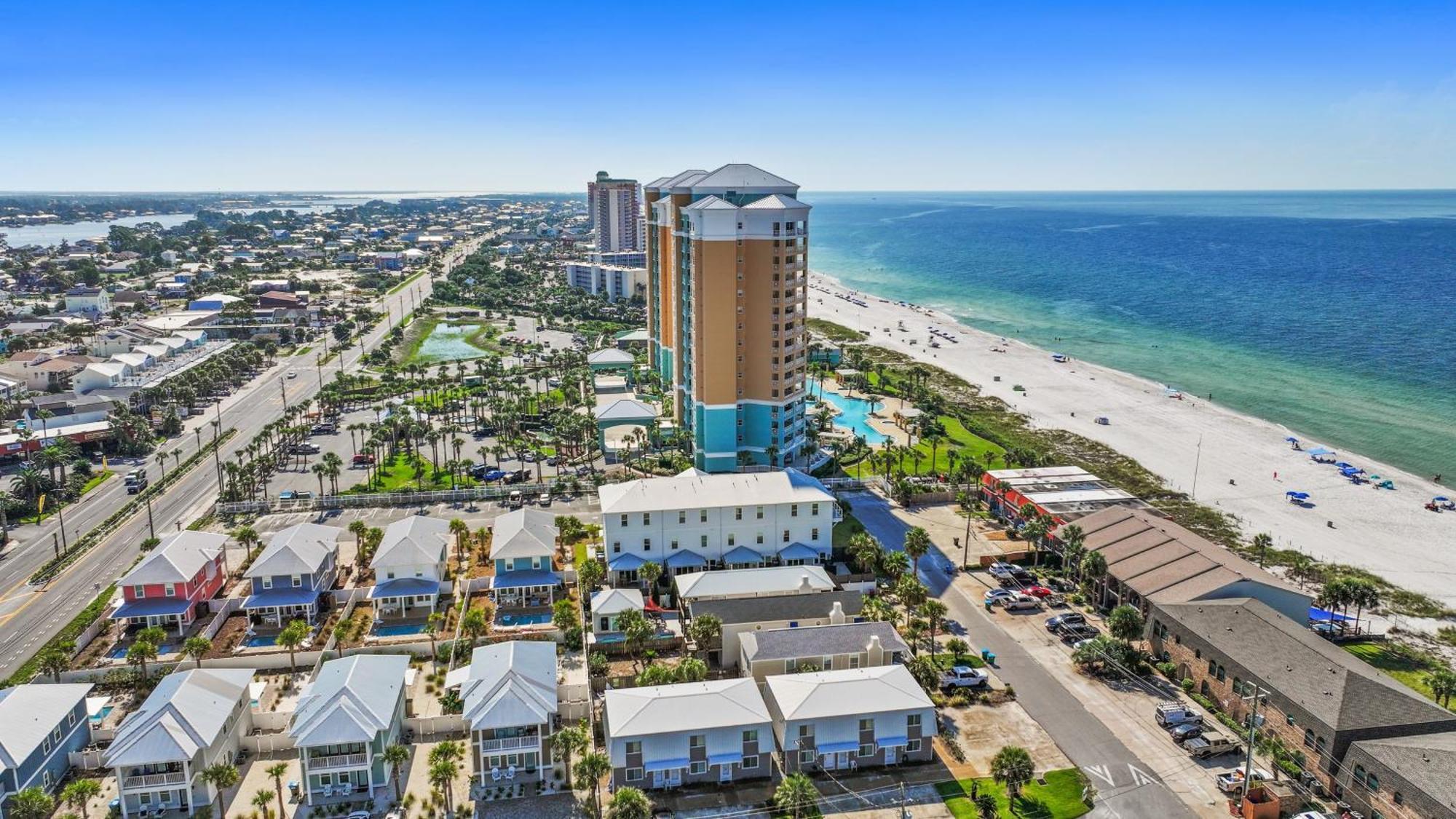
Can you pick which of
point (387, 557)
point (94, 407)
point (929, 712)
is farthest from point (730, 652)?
point (94, 407)

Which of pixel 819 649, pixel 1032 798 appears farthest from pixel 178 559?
pixel 1032 798

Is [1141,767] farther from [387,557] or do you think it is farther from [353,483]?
[353,483]

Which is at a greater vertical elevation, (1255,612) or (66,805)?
(1255,612)

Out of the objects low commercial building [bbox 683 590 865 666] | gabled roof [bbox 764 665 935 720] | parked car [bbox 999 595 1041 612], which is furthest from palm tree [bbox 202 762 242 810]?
parked car [bbox 999 595 1041 612]

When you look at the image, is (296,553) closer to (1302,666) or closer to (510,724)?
(510,724)

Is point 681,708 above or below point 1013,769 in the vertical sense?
above

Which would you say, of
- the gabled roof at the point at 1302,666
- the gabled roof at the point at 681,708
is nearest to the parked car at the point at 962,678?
the gabled roof at the point at 681,708
